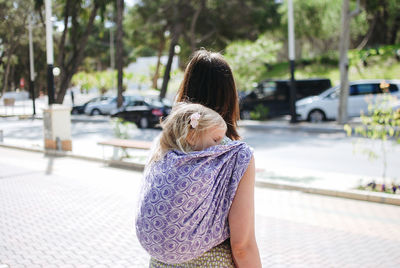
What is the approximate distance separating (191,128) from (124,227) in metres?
4.31

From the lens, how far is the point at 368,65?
106 feet

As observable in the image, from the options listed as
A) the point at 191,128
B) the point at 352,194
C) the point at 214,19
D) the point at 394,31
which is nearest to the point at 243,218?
the point at 191,128

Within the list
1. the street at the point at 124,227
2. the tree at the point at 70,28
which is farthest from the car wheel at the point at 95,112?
the street at the point at 124,227

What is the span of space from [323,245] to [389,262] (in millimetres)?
738

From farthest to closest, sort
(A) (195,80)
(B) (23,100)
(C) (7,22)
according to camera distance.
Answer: (B) (23,100) < (C) (7,22) < (A) (195,80)

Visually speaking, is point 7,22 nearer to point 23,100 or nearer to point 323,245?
point 23,100

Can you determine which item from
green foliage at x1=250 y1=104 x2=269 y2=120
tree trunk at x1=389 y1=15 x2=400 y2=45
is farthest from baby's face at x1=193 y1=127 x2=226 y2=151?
tree trunk at x1=389 y1=15 x2=400 y2=45

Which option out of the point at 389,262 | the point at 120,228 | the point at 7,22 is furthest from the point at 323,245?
the point at 7,22

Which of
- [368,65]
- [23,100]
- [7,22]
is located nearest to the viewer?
[7,22]

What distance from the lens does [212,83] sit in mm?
2004

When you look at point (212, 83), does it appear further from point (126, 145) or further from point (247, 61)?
point (247, 61)

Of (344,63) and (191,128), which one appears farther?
(344,63)

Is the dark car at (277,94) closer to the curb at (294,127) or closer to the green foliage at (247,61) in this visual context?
the curb at (294,127)

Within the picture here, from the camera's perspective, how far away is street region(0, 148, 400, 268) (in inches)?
188
